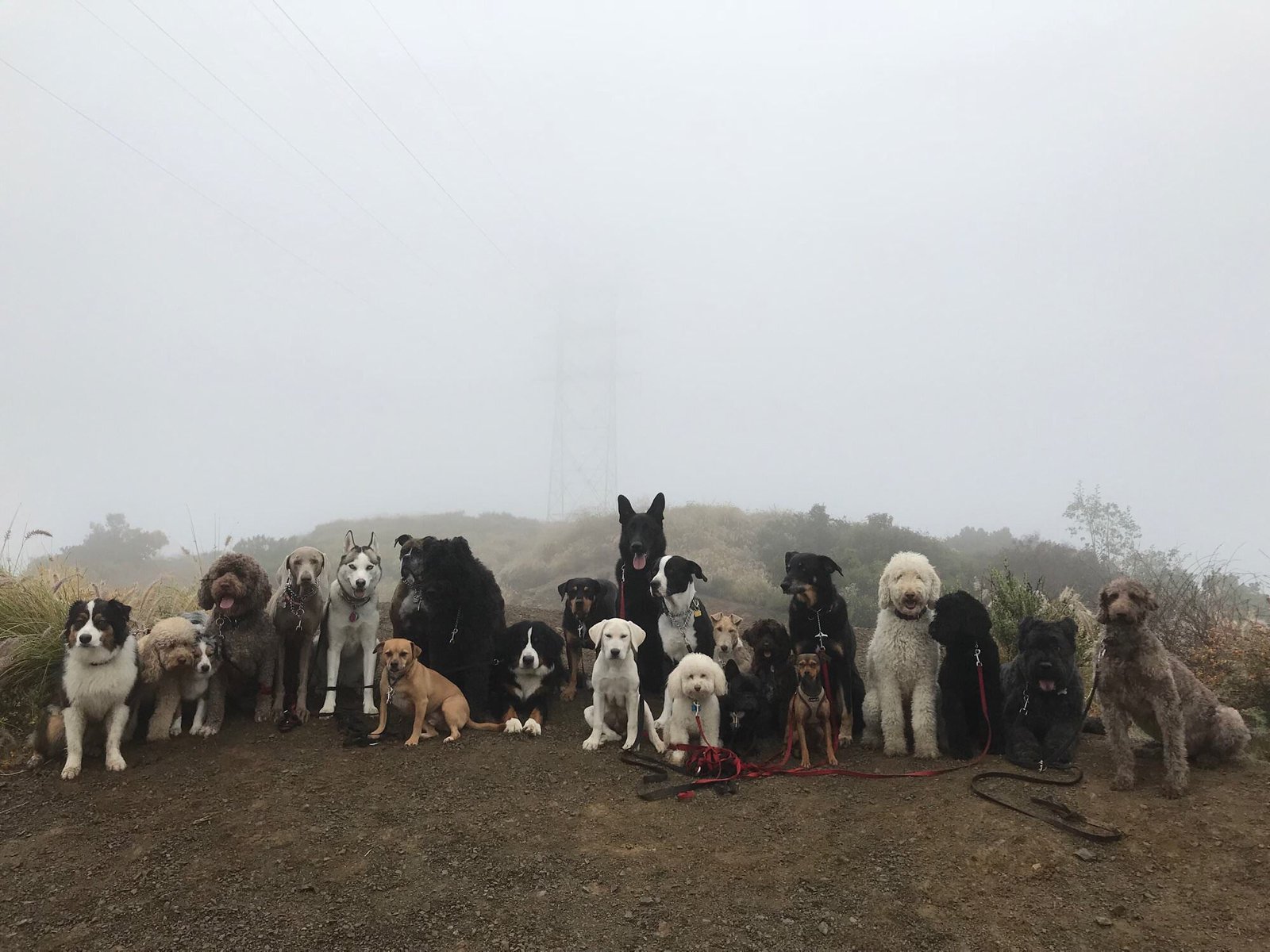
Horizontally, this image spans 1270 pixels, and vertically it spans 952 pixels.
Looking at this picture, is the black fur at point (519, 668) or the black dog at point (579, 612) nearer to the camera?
the black fur at point (519, 668)

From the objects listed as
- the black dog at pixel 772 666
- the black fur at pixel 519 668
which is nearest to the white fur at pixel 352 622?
the black fur at pixel 519 668

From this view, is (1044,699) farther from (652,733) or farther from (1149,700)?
(652,733)

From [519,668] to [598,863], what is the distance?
288cm

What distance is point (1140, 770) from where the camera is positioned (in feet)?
16.9

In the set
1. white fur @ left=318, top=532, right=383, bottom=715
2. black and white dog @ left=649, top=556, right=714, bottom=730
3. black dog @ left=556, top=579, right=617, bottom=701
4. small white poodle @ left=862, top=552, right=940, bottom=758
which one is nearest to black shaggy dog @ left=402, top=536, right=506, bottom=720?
white fur @ left=318, top=532, right=383, bottom=715

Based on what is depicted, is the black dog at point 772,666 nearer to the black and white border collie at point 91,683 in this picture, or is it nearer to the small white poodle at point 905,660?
the small white poodle at point 905,660

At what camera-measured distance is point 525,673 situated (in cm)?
703

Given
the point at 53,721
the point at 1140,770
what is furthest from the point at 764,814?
the point at 53,721

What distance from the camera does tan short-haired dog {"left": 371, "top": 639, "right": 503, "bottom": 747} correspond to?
244 inches

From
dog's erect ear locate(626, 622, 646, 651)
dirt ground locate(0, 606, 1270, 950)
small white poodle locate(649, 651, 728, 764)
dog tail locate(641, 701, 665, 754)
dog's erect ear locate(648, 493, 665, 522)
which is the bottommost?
dirt ground locate(0, 606, 1270, 950)

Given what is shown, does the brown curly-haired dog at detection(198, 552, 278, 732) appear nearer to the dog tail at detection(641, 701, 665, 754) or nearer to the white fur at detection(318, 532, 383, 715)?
the white fur at detection(318, 532, 383, 715)

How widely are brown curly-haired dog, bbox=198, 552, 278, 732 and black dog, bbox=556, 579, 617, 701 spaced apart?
286 centimetres

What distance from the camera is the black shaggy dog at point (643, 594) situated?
762 cm

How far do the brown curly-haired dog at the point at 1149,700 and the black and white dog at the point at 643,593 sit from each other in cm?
397
